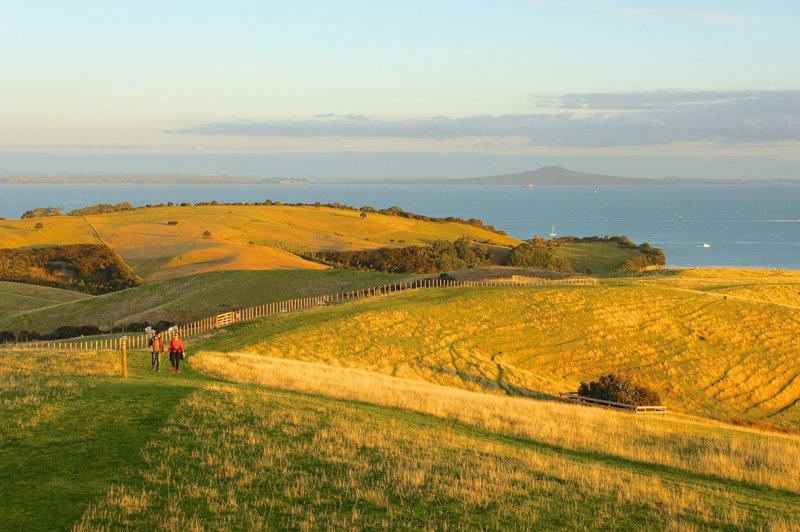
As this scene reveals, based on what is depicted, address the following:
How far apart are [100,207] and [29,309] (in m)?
73.7

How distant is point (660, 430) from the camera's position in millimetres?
25281

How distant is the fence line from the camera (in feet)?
142

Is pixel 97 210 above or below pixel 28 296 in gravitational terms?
above

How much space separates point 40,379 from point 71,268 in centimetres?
6599

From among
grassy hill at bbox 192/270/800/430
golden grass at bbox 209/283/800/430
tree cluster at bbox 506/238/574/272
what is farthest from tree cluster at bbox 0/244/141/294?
tree cluster at bbox 506/238/574/272

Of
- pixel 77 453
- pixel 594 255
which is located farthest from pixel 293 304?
pixel 594 255

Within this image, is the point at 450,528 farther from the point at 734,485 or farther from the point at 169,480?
the point at 734,485

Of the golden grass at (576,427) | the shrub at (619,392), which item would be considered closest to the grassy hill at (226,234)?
the shrub at (619,392)

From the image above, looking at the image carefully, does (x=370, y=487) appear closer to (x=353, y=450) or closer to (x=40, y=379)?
(x=353, y=450)

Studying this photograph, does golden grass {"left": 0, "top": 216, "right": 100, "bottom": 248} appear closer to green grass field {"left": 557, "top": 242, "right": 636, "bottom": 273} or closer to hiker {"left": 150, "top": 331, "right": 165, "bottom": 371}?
green grass field {"left": 557, "top": 242, "right": 636, "bottom": 273}

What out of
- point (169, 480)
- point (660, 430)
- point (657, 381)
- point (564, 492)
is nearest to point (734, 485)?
point (564, 492)

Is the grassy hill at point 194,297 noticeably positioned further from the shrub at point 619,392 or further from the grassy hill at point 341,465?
the grassy hill at point 341,465

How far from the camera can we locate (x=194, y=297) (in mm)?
60625

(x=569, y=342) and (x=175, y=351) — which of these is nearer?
(x=175, y=351)
